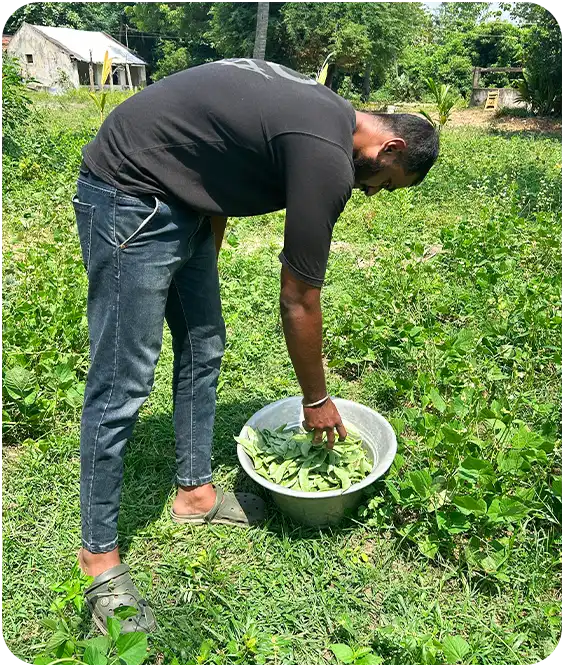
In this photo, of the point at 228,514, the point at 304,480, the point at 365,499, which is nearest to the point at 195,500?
the point at 228,514

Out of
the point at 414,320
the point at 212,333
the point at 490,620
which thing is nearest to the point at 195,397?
the point at 212,333

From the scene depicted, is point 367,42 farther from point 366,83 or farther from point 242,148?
point 242,148

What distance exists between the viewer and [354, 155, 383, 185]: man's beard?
183 cm

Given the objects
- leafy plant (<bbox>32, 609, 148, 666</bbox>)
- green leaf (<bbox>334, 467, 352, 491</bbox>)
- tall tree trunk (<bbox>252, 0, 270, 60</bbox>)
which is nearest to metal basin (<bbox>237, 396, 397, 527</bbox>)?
green leaf (<bbox>334, 467, 352, 491</bbox>)

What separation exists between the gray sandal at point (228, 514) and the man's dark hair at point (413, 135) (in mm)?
1473

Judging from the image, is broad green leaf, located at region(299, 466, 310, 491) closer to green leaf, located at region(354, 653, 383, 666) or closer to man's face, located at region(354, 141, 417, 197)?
green leaf, located at region(354, 653, 383, 666)

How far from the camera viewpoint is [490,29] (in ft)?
103

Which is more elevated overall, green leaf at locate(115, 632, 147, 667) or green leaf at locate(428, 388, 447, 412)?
green leaf at locate(428, 388, 447, 412)

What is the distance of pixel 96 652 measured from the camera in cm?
164

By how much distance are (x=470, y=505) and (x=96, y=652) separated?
1.26 m

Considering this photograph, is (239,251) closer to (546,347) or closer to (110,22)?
(546,347)

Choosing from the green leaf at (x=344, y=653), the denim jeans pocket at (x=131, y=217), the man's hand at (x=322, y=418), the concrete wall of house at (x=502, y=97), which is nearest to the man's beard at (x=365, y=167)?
the denim jeans pocket at (x=131, y=217)

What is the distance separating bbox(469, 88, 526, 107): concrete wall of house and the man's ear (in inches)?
772

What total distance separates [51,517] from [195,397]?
0.78m
